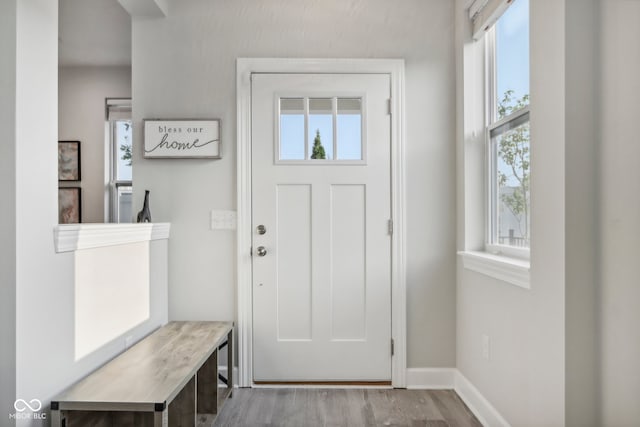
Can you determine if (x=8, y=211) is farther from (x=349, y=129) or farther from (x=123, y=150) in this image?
(x=123, y=150)

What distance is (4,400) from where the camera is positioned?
1.43m

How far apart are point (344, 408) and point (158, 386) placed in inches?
46.1

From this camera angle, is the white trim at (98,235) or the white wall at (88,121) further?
the white wall at (88,121)

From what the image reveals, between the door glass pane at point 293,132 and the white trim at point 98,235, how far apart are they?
2.97 ft

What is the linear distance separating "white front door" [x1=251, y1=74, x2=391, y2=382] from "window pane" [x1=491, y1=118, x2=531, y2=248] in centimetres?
65

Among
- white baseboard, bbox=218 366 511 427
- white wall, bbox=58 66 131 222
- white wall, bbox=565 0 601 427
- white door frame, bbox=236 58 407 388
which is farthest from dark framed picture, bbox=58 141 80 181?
white wall, bbox=565 0 601 427

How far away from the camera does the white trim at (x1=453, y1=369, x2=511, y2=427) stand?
212 centimetres

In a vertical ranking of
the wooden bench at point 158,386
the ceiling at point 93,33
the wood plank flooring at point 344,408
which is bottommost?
the wood plank flooring at point 344,408

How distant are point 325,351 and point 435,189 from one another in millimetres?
1235

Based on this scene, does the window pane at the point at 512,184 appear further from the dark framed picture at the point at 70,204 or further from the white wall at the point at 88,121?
the dark framed picture at the point at 70,204

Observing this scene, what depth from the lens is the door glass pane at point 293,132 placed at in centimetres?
272

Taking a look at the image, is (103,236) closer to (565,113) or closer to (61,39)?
(565,113)

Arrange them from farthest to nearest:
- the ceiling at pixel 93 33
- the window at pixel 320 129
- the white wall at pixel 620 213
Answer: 1. the ceiling at pixel 93 33
2. the window at pixel 320 129
3. the white wall at pixel 620 213

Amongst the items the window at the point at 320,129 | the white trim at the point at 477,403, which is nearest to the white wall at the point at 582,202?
the white trim at the point at 477,403
